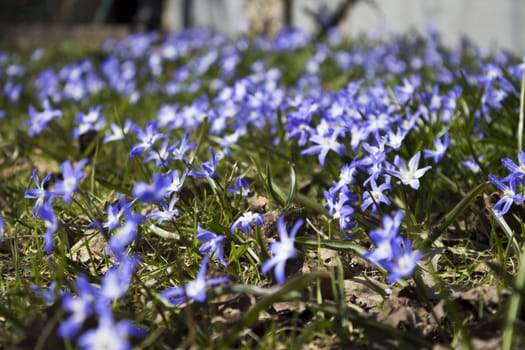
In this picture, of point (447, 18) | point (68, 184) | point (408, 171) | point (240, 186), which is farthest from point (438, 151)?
point (447, 18)

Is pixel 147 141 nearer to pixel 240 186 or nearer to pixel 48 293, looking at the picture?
pixel 240 186

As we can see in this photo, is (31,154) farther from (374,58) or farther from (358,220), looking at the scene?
(374,58)

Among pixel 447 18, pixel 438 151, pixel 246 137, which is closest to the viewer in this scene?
pixel 438 151

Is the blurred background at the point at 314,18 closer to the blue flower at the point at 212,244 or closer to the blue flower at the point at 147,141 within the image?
the blue flower at the point at 147,141

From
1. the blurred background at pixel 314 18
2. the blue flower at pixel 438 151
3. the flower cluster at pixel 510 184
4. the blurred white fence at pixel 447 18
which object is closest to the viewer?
the flower cluster at pixel 510 184

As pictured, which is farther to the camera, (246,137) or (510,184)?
(246,137)

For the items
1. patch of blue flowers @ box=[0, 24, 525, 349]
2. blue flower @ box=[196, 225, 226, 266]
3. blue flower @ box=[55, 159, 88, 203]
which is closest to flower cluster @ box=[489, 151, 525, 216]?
patch of blue flowers @ box=[0, 24, 525, 349]

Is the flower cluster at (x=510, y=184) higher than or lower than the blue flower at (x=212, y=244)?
higher

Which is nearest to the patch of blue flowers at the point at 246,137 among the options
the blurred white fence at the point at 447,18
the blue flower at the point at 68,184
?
the blue flower at the point at 68,184

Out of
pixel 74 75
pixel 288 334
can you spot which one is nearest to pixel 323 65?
pixel 74 75
